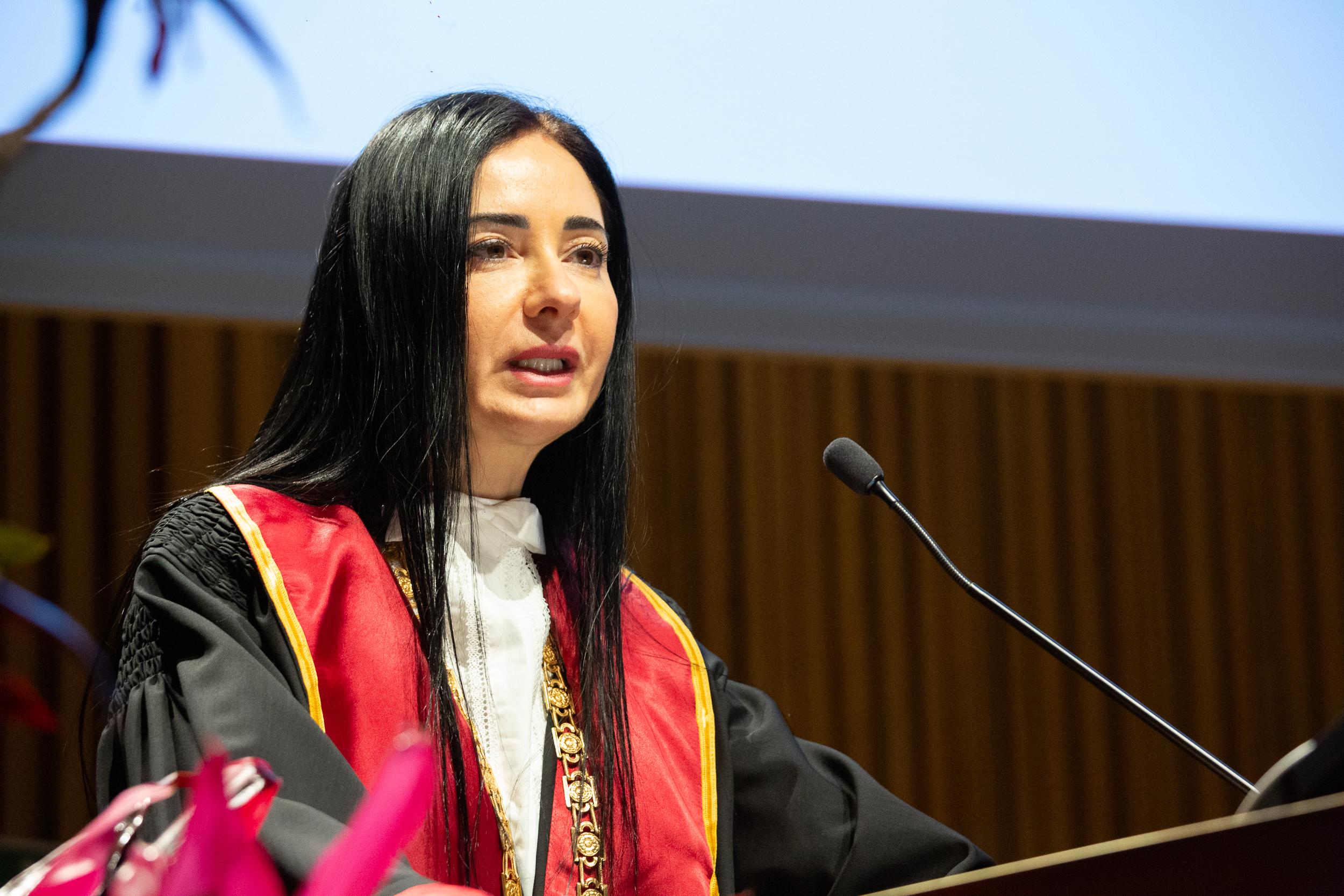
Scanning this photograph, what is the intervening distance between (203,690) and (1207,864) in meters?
0.81

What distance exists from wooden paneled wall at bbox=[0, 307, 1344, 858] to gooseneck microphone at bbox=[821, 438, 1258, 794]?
2.34 meters

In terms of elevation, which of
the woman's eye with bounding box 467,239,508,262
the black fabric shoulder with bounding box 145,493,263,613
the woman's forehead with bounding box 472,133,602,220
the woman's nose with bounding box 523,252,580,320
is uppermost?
the woman's forehead with bounding box 472,133,602,220

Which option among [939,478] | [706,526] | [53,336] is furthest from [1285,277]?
[53,336]

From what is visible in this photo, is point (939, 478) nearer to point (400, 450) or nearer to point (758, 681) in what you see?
point (758, 681)

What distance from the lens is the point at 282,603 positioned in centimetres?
131

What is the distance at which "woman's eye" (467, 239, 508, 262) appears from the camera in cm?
151

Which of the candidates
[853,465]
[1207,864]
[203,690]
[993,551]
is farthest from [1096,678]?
[993,551]

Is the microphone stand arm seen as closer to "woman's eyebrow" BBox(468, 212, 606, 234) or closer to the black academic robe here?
the black academic robe

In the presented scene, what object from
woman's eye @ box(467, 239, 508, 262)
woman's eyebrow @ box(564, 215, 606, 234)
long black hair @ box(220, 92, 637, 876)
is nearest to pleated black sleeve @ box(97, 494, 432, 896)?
long black hair @ box(220, 92, 637, 876)

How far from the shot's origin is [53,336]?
366 centimetres

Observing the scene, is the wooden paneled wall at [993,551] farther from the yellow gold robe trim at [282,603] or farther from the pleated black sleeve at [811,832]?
the yellow gold robe trim at [282,603]

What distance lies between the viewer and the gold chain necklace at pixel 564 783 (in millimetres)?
1381

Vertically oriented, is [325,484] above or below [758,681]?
above

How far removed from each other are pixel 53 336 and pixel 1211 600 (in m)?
3.51
